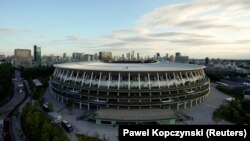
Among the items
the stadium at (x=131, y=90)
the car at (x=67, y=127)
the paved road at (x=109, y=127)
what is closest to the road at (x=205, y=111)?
the paved road at (x=109, y=127)

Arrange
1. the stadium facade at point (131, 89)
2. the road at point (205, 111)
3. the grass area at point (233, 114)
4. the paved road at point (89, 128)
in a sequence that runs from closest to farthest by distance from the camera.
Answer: the paved road at point (89, 128) < the grass area at point (233, 114) < the road at point (205, 111) < the stadium facade at point (131, 89)

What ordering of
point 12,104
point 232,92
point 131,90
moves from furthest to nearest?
point 232,92 < point 12,104 < point 131,90

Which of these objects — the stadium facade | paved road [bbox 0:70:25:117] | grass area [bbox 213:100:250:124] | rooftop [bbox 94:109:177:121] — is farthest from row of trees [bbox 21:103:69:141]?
grass area [bbox 213:100:250:124]

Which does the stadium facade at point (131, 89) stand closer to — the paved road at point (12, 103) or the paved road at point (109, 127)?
the paved road at point (109, 127)

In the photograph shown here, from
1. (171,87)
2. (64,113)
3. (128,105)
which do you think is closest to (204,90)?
(171,87)

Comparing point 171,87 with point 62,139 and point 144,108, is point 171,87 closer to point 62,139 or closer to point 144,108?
point 144,108

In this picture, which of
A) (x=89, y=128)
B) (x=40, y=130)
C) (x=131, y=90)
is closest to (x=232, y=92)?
(x=131, y=90)

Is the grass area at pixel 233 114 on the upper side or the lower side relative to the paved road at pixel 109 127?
upper

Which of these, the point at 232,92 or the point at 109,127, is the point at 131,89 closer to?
the point at 109,127

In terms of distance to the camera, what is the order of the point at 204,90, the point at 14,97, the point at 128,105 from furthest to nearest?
the point at 14,97 < the point at 204,90 < the point at 128,105
